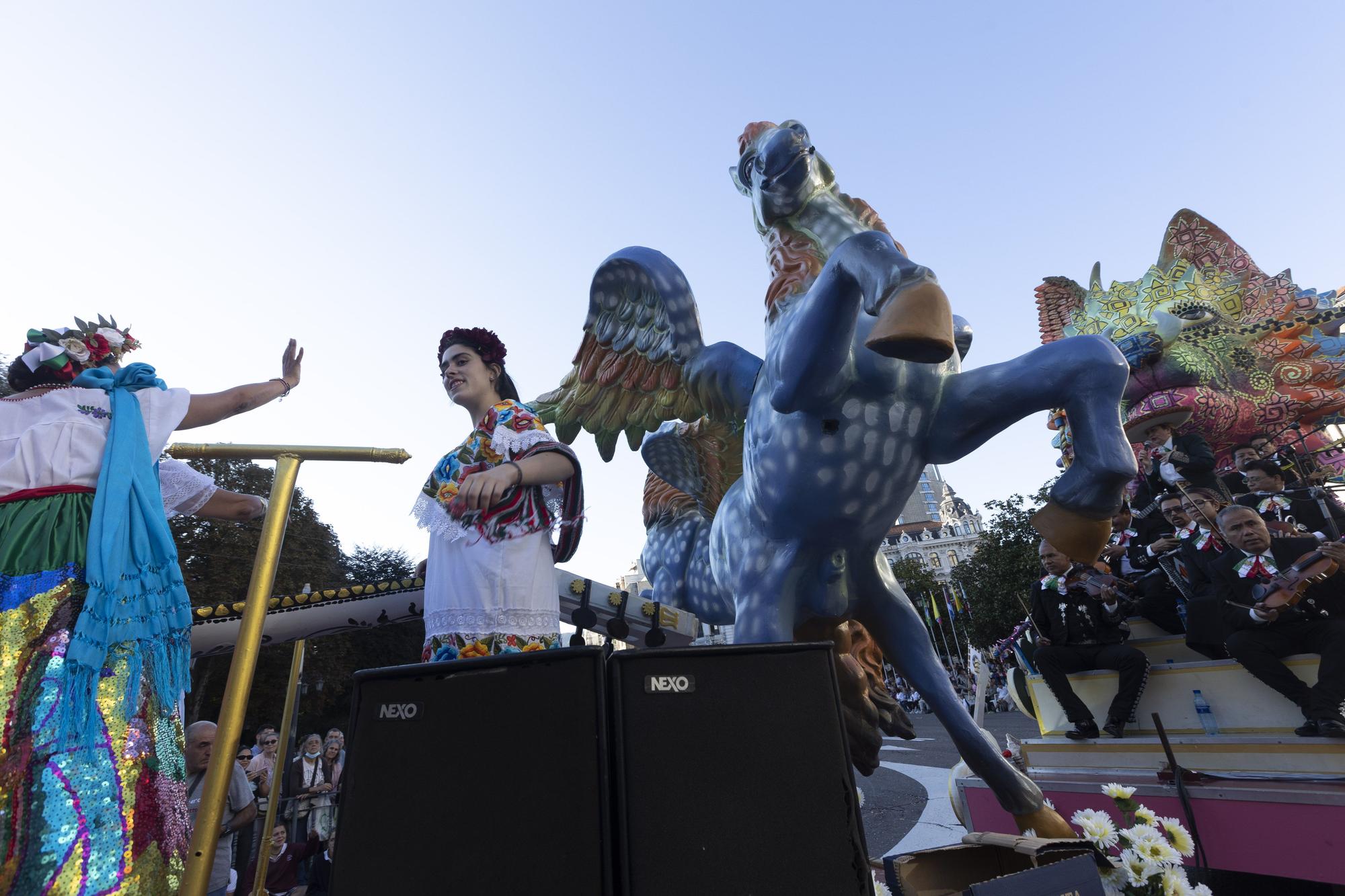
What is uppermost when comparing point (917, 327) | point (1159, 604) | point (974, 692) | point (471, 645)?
point (917, 327)

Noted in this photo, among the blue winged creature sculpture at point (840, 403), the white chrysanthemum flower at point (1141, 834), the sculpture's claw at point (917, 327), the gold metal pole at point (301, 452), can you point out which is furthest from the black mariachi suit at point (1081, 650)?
the gold metal pole at point (301, 452)

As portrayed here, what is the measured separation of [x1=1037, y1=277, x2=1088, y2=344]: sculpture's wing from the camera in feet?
27.6

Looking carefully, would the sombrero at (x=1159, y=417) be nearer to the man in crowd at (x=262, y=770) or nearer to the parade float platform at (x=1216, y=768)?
the parade float platform at (x=1216, y=768)

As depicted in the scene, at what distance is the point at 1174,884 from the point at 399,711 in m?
1.84

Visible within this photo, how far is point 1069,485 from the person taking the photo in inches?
72.2

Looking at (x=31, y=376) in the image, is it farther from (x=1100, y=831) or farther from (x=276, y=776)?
(x=1100, y=831)

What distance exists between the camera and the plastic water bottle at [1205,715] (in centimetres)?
322

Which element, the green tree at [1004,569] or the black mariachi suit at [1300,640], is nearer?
the black mariachi suit at [1300,640]

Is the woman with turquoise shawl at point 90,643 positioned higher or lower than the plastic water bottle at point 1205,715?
higher

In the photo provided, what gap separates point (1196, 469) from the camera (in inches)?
240

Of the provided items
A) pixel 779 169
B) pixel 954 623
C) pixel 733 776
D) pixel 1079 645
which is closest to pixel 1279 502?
pixel 1079 645

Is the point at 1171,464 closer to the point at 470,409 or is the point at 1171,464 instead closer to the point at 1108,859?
the point at 1108,859

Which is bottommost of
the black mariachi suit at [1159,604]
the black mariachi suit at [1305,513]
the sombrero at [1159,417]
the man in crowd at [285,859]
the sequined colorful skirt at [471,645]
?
the man in crowd at [285,859]

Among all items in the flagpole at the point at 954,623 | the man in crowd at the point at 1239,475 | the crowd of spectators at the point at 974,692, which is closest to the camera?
the man in crowd at the point at 1239,475
